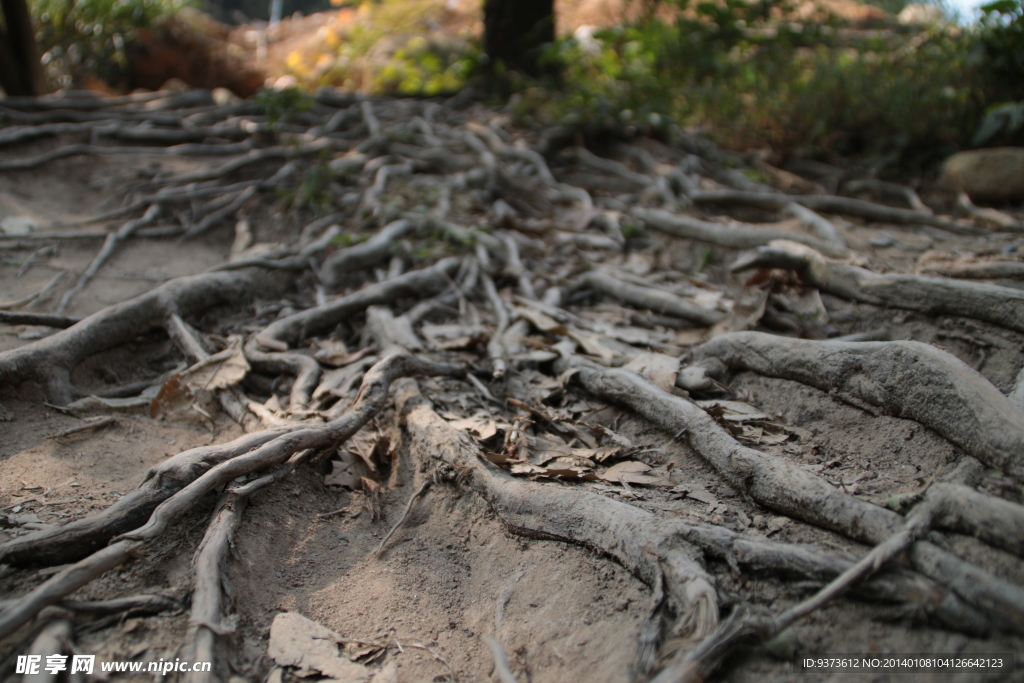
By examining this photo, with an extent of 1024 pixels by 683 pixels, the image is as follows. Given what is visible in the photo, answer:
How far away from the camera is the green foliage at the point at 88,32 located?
783cm

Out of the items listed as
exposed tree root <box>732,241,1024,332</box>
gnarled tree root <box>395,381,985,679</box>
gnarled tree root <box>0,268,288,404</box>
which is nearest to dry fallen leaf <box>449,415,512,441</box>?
gnarled tree root <box>395,381,985,679</box>

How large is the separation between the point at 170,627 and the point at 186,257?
3.08m

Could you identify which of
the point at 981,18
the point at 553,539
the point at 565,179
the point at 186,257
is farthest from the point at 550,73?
the point at 553,539

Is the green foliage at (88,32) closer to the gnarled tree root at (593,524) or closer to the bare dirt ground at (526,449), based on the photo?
the bare dirt ground at (526,449)

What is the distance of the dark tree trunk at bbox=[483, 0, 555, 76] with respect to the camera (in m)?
7.39

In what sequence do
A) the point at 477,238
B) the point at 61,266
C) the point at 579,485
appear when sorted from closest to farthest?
1. the point at 579,485
2. the point at 61,266
3. the point at 477,238

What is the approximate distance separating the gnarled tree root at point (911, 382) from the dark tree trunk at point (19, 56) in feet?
21.9

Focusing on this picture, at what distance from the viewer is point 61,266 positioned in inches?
146

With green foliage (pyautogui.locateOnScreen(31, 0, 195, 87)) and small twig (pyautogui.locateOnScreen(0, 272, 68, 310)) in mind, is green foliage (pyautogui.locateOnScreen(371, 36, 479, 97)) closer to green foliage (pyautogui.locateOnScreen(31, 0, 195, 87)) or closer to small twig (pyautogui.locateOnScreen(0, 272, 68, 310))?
green foliage (pyautogui.locateOnScreen(31, 0, 195, 87))

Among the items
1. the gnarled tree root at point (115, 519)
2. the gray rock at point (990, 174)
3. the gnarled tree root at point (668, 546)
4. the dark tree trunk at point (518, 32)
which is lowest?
the gnarled tree root at point (115, 519)

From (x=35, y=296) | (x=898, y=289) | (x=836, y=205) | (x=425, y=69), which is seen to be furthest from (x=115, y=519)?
(x=425, y=69)

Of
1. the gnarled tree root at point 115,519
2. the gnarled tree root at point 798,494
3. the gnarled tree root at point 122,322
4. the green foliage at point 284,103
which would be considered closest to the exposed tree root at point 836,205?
the gnarled tree root at point 798,494

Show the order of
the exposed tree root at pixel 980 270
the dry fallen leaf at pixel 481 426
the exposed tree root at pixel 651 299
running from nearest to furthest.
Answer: the dry fallen leaf at pixel 481 426 < the exposed tree root at pixel 980 270 < the exposed tree root at pixel 651 299

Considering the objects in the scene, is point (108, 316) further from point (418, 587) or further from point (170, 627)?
point (418, 587)
